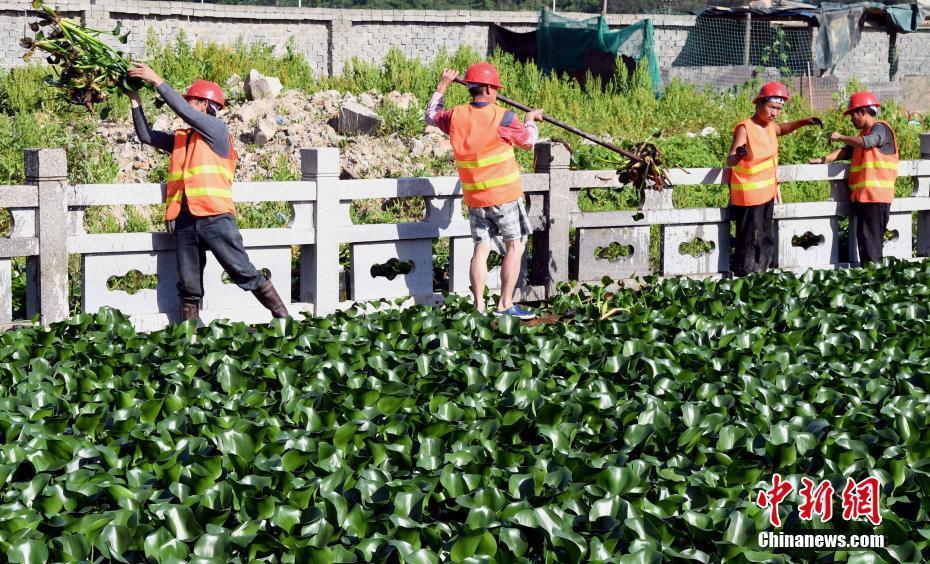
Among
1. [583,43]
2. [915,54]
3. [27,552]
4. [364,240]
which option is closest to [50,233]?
[364,240]

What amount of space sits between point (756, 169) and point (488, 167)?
272 centimetres

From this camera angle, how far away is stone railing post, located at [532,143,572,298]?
9867mm

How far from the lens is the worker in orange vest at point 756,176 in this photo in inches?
408

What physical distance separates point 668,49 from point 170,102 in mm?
19111

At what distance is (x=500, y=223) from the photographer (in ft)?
29.7

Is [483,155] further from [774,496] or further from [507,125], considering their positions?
[774,496]

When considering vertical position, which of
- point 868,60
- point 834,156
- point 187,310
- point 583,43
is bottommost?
point 187,310

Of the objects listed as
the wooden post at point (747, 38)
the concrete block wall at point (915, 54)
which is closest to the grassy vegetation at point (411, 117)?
the wooden post at point (747, 38)

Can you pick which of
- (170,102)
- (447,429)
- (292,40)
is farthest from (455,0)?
(447,429)

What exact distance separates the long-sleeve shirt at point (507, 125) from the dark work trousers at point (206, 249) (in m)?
1.71

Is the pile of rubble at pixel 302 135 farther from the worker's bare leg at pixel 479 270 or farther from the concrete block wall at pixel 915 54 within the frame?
the concrete block wall at pixel 915 54

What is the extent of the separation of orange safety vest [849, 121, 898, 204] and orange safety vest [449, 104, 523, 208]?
3.82m

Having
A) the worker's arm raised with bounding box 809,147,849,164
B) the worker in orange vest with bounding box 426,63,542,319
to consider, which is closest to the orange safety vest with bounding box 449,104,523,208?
the worker in orange vest with bounding box 426,63,542,319

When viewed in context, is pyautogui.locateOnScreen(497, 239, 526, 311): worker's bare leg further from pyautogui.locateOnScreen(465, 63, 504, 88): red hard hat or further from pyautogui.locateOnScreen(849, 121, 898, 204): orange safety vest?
pyautogui.locateOnScreen(849, 121, 898, 204): orange safety vest
